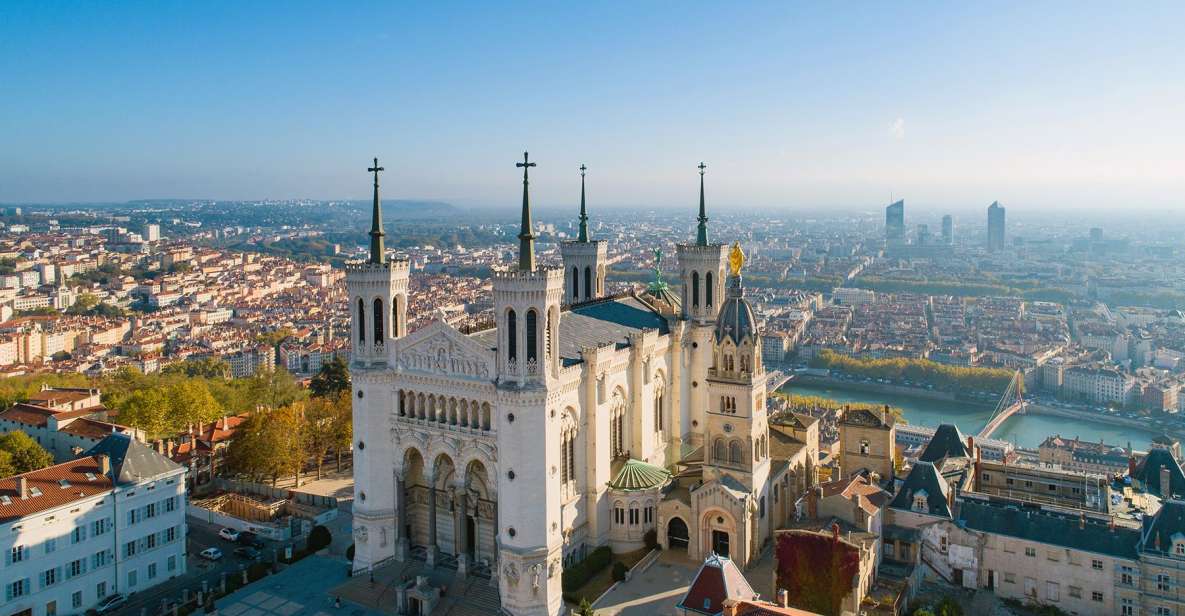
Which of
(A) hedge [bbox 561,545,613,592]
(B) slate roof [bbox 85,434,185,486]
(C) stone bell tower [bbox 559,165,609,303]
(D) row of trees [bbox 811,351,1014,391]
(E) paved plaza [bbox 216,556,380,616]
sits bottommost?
(D) row of trees [bbox 811,351,1014,391]

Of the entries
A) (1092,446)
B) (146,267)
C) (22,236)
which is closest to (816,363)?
(1092,446)

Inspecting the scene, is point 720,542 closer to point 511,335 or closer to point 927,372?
point 511,335

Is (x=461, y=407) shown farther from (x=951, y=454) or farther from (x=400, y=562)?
(x=951, y=454)

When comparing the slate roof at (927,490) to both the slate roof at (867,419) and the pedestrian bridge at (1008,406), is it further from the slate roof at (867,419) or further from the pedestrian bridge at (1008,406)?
the pedestrian bridge at (1008,406)

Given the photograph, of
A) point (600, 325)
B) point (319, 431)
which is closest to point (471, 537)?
point (600, 325)

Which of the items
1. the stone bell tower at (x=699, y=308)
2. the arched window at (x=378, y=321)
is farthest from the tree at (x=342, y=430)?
the stone bell tower at (x=699, y=308)

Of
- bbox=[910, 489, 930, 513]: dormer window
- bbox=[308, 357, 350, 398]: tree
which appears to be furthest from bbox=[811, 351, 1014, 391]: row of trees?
bbox=[910, 489, 930, 513]: dormer window

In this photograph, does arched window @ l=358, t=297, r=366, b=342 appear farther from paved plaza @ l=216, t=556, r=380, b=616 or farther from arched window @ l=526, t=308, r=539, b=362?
paved plaza @ l=216, t=556, r=380, b=616
